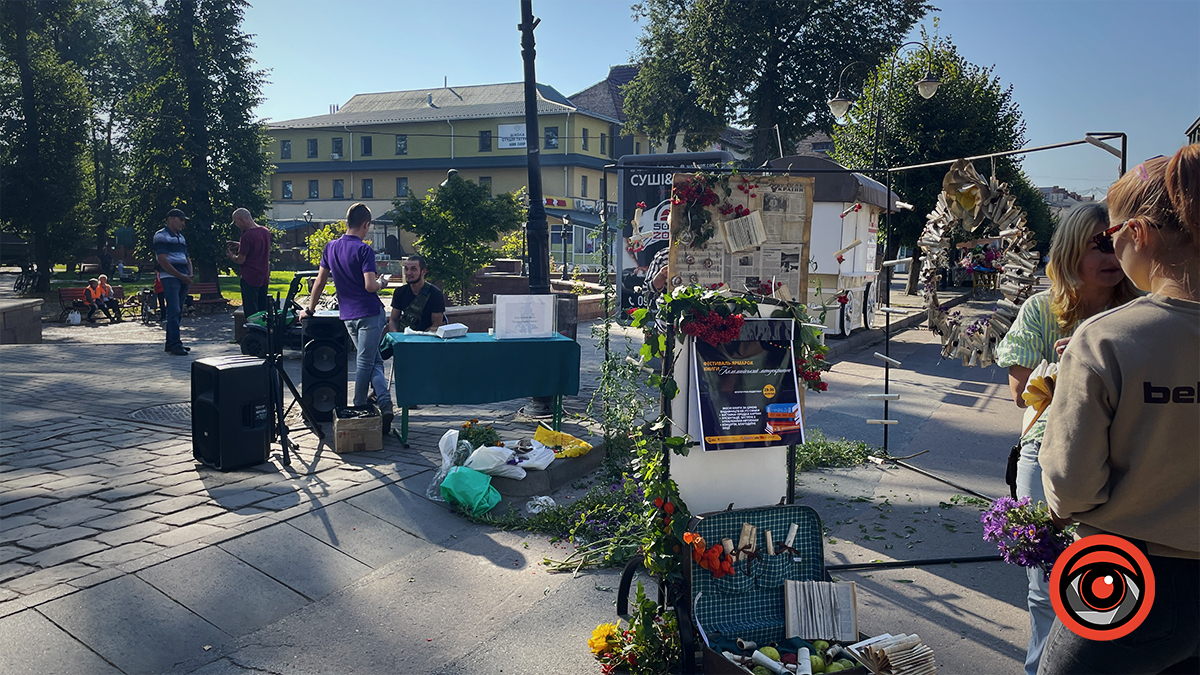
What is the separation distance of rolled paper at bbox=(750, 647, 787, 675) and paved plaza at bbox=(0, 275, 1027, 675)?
2.68 feet

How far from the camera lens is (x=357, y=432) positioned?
261 inches

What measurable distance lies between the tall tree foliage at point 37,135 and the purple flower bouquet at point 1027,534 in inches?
1144

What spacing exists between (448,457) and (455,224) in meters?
10.7

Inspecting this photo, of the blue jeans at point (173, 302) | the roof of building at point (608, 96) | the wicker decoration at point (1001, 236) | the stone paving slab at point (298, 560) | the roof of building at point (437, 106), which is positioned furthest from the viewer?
the roof of building at point (608, 96)

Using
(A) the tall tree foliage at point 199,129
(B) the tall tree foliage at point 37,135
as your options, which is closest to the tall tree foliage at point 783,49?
(A) the tall tree foliage at point 199,129

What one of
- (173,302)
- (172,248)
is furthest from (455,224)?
(173,302)

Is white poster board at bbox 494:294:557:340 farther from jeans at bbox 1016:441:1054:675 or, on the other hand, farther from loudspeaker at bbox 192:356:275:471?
jeans at bbox 1016:441:1054:675

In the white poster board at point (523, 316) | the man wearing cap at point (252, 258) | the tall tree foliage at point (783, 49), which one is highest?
the tall tree foliage at point (783, 49)

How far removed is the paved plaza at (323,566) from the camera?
3.67 meters

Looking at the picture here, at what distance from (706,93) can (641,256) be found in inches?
828

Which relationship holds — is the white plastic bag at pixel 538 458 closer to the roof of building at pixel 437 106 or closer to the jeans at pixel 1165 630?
the jeans at pixel 1165 630

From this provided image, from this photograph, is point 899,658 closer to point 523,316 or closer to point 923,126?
point 523,316

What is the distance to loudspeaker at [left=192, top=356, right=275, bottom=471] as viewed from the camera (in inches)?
231

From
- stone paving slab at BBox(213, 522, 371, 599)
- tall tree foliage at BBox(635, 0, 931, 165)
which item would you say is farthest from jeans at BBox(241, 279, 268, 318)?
tall tree foliage at BBox(635, 0, 931, 165)
